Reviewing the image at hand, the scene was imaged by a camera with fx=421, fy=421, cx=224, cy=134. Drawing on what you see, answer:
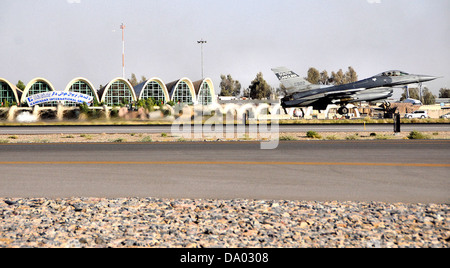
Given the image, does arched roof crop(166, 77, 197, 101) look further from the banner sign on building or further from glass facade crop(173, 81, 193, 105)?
the banner sign on building

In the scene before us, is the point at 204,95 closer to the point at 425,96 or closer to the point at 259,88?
the point at 259,88

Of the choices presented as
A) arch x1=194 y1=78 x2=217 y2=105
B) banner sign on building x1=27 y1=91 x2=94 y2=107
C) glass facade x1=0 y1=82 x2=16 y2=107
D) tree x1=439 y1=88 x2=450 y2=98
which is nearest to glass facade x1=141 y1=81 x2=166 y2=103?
arch x1=194 y1=78 x2=217 y2=105

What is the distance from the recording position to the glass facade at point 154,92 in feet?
317

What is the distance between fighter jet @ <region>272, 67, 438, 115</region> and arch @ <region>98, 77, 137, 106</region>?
2004 inches

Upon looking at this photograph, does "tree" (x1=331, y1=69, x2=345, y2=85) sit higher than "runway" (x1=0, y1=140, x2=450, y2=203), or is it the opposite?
"tree" (x1=331, y1=69, x2=345, y2=85)

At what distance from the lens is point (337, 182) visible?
33.8 ft

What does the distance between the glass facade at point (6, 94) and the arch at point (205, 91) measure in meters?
41.1

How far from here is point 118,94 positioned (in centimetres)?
9362

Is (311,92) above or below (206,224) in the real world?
above

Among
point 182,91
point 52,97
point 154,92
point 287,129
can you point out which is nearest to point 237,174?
point 287,129

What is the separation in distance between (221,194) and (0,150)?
47.2ft

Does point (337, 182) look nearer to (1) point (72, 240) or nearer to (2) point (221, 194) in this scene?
(2) point (221, 194)

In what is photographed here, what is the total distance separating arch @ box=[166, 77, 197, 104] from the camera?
9916cm
